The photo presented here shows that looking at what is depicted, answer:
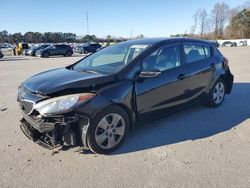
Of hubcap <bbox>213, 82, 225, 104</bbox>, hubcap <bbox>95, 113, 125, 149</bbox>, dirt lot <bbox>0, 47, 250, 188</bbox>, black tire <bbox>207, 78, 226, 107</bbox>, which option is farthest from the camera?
hubcap <bbox>213, 82, 225, 104</bbox>

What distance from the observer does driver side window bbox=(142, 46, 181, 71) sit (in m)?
4.47

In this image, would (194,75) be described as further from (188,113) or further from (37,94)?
(37,94)

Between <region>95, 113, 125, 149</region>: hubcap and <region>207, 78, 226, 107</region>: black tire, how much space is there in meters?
2.62

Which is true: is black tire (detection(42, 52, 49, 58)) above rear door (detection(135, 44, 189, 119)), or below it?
below

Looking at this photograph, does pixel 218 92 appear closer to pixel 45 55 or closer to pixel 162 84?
pixel 162 84

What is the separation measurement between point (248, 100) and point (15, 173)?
559 cm

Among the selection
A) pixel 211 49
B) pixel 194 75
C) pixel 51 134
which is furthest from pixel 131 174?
pixel 211 49

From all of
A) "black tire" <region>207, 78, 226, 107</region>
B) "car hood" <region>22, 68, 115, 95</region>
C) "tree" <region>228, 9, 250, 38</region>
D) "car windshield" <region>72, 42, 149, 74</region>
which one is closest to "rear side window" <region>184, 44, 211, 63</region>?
"black tire" <region>207, 78, 226, 107</region>

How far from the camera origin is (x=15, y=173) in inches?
134

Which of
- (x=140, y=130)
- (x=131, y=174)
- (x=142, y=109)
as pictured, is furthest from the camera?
(x=140, y=130)

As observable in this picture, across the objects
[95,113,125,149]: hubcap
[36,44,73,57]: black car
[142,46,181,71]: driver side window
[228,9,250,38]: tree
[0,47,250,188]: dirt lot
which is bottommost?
[0,47,250,188]: dirt lot

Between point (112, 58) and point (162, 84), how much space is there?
1.07 meters

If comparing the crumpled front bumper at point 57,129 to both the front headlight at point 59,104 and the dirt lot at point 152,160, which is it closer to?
the front headlight at point 59,104

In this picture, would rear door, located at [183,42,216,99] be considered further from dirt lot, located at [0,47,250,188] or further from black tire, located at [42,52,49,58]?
black tire, located at [42,52,49,58]
